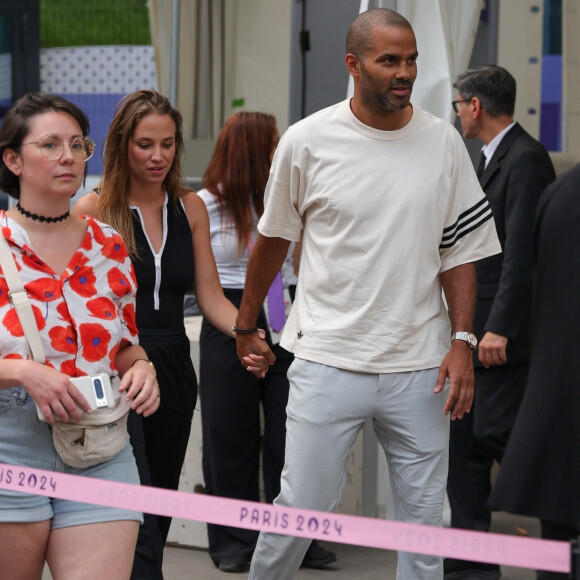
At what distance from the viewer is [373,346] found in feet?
11.2

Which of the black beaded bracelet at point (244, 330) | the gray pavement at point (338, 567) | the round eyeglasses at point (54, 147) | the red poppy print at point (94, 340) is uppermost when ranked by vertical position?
the round eyeglasses at point (54, 147)

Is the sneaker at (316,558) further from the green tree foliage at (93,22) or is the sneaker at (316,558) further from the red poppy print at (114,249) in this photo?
the green tree foliage at (93,22)

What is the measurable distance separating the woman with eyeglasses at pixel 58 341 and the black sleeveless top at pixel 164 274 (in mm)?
650

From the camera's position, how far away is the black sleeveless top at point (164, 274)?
12.6ft

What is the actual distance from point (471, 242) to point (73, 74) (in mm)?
5322

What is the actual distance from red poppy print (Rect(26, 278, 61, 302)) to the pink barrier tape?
43 centimetres

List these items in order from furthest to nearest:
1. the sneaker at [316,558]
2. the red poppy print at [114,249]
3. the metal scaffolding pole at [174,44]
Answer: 1. the metal scaffolding pole at [174,44]
2. the sneaker at [316,558]
3. the red poppy print at [114,249]

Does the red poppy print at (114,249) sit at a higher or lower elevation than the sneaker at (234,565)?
higher

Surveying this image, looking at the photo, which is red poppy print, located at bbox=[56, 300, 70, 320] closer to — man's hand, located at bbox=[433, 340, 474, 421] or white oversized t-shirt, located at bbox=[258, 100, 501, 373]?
white oversized t-shirt, located at bbox=[258, 100, 501, 373]

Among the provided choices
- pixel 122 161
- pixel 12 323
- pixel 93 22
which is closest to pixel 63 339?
pixel 12 323

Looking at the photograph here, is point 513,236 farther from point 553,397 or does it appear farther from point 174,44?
point 174,44

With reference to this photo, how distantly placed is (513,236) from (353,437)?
1.40 metres

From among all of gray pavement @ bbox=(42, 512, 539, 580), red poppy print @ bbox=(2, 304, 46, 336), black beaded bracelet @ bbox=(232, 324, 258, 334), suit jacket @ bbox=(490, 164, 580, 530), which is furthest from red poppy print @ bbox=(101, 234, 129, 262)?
gray pavement @ bbox=(42, 512, 539, 580)

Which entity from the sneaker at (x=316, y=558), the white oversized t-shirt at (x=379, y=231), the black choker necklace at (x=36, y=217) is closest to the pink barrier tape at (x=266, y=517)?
the black choker necklace at (x=36, y=217)
